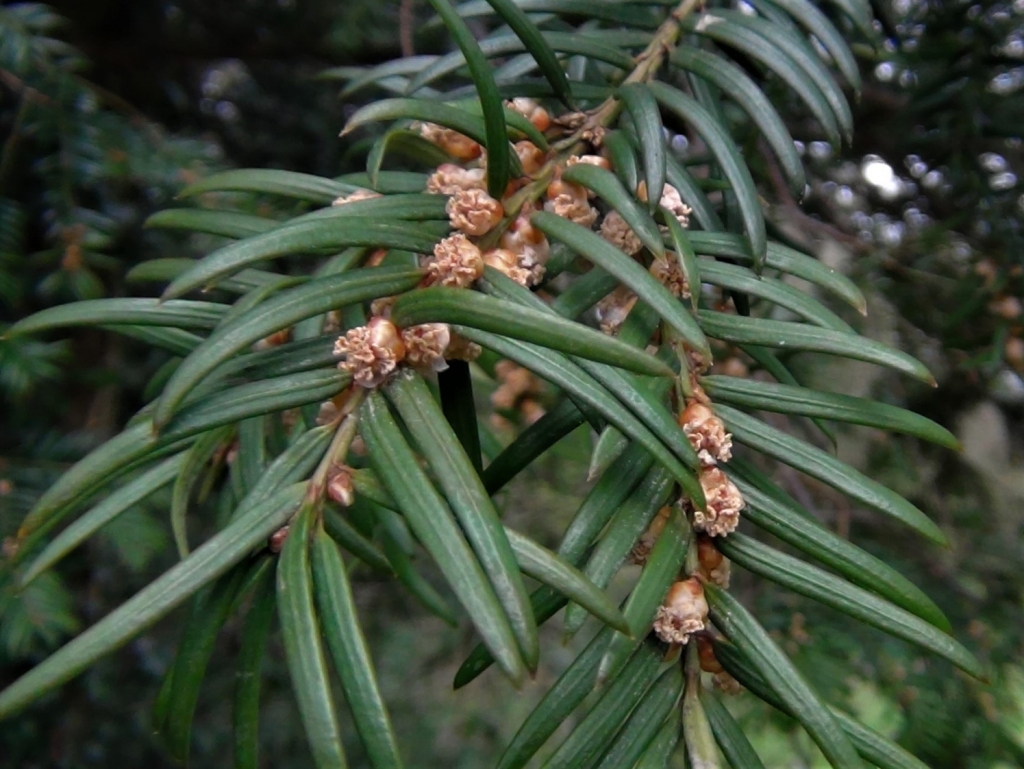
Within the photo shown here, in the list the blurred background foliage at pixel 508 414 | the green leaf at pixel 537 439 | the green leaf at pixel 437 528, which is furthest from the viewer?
the blurred background foliage at pixel 508 414

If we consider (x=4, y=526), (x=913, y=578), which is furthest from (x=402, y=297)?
(x=913, y=578)

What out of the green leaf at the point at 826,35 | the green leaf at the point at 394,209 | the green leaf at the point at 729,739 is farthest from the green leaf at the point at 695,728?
the green leaf at the point at 826,35

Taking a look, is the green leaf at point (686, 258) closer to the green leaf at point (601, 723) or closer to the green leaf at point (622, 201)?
the green leaf at point (622, 201)

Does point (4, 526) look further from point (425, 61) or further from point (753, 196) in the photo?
point (753, 196)

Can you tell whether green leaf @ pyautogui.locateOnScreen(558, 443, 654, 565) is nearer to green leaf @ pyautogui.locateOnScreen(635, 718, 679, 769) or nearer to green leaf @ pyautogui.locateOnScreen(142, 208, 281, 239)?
green leaf @ pyautogui.locateOnScreen(635, 718, 679, 769)

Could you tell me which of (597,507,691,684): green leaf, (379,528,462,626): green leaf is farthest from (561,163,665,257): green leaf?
(379,528,462,626): green leaf
